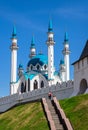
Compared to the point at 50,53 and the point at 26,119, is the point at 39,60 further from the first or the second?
the point at 26,119

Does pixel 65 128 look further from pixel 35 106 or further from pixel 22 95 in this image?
pixel 22 95

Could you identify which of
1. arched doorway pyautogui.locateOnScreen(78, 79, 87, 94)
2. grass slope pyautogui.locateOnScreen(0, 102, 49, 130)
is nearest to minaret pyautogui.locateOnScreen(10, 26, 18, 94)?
arched doorway pyautogui.locateOnScreen(78, 79, 87, 94)

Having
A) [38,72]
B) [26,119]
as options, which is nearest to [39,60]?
[38,72]

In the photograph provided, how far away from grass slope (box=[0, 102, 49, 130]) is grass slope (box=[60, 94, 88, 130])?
1722mm

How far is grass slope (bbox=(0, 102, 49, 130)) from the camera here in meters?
24.5

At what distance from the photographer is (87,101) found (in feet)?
86.7

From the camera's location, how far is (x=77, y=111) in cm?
2481

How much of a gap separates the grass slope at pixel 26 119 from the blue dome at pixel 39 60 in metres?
43.5

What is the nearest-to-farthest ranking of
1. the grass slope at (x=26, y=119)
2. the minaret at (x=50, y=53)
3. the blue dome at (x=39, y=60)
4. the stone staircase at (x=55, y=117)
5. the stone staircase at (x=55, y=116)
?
the stone staircase at (x=55, y=116) < the stone staircase at (x=55, y=117) < the grass slope at (x=26, y=119) < the minaret at (x=50, y=53) < the blue dome at (x=39, y=60)

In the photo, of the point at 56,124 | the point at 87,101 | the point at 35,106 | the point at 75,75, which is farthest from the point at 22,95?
the point at 56,124

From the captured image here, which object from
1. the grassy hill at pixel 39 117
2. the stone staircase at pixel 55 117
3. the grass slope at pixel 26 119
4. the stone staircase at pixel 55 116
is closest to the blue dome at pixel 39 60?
the grass slope at pixel 26 119

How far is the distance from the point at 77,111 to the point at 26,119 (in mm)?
4269

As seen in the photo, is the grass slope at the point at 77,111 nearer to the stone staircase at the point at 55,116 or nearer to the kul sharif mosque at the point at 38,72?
the stone staircase at the point at 55,116

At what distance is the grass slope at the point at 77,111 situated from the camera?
22.2m
